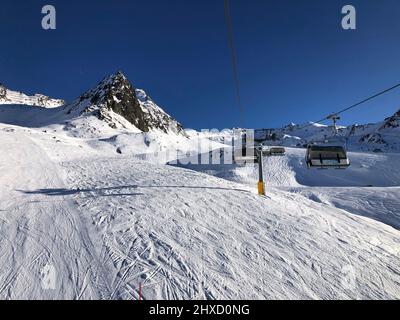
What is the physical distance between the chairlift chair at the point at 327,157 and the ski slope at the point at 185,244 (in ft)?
7.87

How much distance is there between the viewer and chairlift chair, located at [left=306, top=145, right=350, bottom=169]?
1435cm

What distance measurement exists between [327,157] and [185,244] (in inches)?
428

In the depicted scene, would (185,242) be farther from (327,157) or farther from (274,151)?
(274,151)

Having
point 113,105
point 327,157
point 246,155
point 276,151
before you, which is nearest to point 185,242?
point 327,157

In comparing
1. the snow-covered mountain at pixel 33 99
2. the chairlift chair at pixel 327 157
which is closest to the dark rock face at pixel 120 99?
the chairlift chair at pixel 327 157

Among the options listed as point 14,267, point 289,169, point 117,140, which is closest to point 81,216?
point 14,267

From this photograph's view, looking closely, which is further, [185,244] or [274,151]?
[274,151]

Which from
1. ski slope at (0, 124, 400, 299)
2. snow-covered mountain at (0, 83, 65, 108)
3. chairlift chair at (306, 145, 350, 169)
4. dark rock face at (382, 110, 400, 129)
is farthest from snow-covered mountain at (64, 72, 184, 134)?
dark rock face at (382, 110, 400, 129)

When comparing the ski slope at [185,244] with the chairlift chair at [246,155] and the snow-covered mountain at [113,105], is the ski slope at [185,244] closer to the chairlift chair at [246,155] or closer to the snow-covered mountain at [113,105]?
the chairlift chair at [246,155]

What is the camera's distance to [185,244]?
6996mm

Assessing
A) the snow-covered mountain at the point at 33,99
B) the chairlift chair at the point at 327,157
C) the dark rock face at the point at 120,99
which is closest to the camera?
the chairlift chair at the point at 327,157

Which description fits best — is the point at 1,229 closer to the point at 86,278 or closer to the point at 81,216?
the point at 81,216

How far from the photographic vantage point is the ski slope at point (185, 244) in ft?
17.6

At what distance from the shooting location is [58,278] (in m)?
5.41
